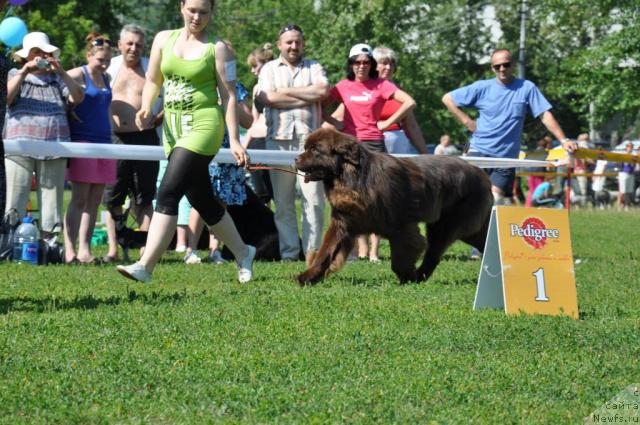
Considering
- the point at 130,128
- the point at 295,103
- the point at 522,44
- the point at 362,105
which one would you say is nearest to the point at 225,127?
the point at 295,103

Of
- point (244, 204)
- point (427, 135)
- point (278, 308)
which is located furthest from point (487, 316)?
point (427, 135)

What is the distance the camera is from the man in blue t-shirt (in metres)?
10.9

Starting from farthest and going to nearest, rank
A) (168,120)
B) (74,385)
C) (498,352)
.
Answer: (168,120), (498,352), (74,385)

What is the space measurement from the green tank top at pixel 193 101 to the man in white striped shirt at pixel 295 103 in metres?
2.48

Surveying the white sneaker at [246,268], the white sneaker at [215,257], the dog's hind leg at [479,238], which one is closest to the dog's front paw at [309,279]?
the white sneaker at [246,268]

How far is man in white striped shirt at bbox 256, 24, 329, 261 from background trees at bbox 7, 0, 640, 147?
21402mm

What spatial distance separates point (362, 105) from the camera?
10039 mm

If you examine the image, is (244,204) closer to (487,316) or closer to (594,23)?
(487,316)

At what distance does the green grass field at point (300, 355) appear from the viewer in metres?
4.13

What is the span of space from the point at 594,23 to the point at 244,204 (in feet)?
74.0

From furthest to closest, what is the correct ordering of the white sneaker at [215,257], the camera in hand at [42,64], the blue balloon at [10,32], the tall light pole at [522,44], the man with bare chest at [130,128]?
the tall light pole at [522,44] < the white sneaker at [215,257] < the man with bare chest at [130,128] < the camera in hand at [42,64] < the blue balloon at [10,32]

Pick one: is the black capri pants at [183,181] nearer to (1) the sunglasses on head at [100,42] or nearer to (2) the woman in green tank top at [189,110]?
(2) the woman in green tank top at [189,110]

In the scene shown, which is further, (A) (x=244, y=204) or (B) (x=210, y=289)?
(A) (x=244, y=204)

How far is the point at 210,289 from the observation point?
7.54 meters
